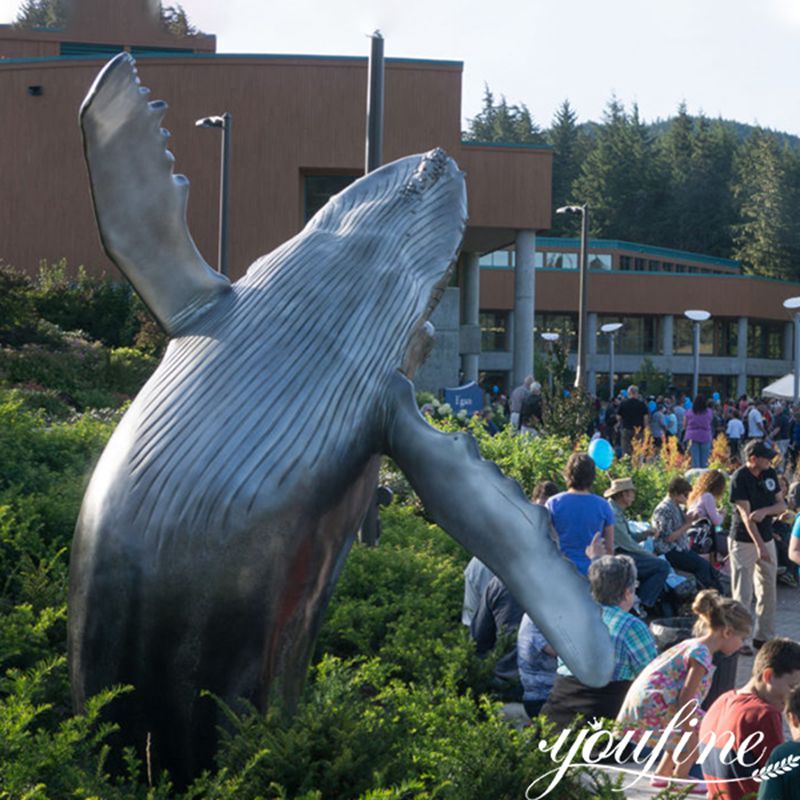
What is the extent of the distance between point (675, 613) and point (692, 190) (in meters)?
77.5

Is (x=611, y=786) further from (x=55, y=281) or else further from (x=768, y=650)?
(x=55, y=281)

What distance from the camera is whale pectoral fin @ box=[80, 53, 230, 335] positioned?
12.1 feet

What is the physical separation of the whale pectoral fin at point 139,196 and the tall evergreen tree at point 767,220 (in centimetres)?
7312

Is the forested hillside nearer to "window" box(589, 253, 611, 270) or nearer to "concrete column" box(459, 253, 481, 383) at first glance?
"window" box(589, 253, 611, 270)

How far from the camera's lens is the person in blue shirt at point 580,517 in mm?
8195

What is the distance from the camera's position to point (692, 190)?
8350 centimetres

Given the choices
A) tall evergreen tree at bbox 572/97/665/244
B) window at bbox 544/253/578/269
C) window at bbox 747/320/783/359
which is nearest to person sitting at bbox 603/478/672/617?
window at bbox 544/253/578/269

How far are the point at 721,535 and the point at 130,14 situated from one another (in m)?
41.5

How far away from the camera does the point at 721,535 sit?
1241cm

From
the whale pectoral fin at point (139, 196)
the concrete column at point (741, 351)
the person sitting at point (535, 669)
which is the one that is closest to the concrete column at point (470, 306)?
the concrete column at point (741, 351)

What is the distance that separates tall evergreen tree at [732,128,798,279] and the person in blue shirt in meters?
68.3

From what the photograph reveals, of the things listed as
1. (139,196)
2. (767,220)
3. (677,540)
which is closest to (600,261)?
(767,220)

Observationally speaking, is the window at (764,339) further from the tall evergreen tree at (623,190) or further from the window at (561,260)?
the tall evergreen tree at (623,190)

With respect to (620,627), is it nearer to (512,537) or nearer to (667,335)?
(512,537)
